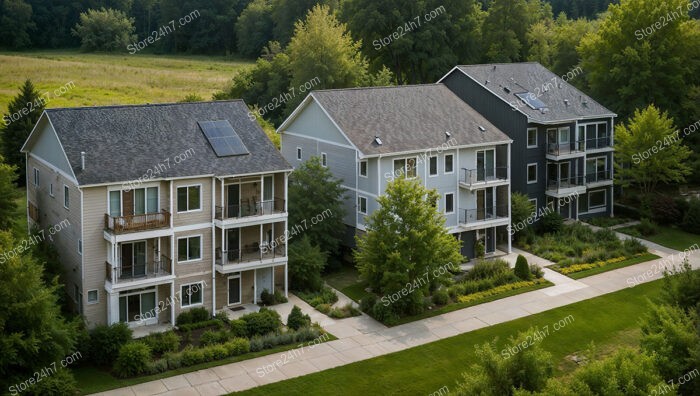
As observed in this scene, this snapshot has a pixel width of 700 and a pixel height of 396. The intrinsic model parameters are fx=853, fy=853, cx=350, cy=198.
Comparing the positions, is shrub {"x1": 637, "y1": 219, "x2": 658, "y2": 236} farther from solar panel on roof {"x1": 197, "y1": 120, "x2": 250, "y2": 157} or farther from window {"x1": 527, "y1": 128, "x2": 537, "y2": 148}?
solar panel on roof {"x1": 197, "y1": 120, "x2": 250, "y2": 157}

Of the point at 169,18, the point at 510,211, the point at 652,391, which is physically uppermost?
the point at 169,18

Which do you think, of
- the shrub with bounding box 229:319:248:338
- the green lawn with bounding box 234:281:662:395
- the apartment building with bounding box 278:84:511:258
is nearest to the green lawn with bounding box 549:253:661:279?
the green lawn with bounding box 234:281:662:395

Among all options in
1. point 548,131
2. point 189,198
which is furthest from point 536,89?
point 189,198

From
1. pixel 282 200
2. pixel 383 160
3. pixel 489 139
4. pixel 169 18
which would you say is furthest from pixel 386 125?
pixel 169 18

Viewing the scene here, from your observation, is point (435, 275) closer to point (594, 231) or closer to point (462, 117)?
→ point (462, 117)

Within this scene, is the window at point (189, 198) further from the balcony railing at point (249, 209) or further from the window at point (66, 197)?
the window at point (66, 197)
